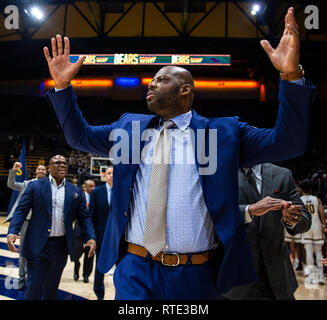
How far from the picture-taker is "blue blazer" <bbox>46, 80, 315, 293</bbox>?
1.59 metres

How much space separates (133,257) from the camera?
1705 millimetres

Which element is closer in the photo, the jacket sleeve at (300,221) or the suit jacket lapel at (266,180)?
the jacket sleeve at (300,221)

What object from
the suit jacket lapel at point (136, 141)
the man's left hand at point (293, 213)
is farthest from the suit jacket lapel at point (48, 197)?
the man's left hand at point (293, 213)

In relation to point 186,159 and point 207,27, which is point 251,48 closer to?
point 207,27

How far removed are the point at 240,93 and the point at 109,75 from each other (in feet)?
22.1

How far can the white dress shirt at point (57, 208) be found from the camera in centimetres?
377

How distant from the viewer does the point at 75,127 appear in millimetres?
1777

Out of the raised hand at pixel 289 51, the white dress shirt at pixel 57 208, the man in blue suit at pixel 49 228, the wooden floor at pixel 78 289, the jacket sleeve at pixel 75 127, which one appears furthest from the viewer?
the wooden floor at pixel 78 289

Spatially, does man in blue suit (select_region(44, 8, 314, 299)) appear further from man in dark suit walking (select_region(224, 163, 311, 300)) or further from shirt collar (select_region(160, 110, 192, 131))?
man in dark suit walking (select_region(224, 163, 311, 300))

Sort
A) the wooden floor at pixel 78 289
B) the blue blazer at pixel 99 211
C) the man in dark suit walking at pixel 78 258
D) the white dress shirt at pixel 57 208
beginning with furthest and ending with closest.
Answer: the man in dark suit walking at pixel 78 258
the blue blazer at pixel 99 211
the wooden floor at pixel 78 289
the white dress shirt at pixel 57 208

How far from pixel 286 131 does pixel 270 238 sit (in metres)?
1.27

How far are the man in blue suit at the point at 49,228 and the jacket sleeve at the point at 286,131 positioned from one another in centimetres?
242

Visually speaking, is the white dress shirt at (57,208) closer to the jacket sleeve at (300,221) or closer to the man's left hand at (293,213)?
the jacket sleeve at (300,221)

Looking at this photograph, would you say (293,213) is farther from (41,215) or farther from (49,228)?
(41,215)
